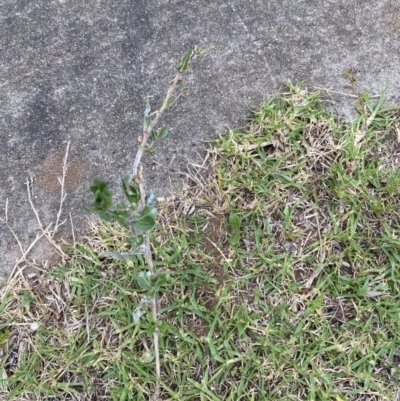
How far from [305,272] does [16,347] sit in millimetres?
1164

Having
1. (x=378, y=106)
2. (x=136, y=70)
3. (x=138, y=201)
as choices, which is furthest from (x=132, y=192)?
(x=378, y=106)

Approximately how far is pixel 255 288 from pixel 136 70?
3.39 feet

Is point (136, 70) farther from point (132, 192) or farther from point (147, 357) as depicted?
point (147, 357)

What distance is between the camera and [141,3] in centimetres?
212

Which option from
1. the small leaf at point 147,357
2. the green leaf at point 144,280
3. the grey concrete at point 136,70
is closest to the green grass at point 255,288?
the small leaf at point 147,357

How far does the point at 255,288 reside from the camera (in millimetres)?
1901

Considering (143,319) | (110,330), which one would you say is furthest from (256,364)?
(110,330)

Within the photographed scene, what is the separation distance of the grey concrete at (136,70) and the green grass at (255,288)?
0.15 metres

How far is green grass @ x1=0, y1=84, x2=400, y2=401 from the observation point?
1.82 meters

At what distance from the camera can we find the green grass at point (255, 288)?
1.82 m

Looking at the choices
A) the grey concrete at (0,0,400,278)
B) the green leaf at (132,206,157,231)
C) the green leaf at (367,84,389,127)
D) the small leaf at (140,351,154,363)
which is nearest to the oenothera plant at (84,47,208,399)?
the green leaf at (132,206,157,231)

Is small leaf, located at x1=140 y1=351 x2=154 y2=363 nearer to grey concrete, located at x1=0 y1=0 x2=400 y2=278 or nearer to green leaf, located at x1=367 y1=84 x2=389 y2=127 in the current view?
grey concrete, located at x1=0 y1=0 x2=400 y2=278

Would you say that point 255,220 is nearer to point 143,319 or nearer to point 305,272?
point 305,272

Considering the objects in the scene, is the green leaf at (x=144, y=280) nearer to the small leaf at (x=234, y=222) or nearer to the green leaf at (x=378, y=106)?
the small leaf at (x=234, y=222)
